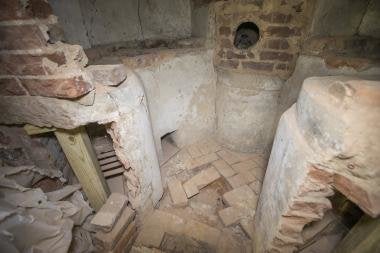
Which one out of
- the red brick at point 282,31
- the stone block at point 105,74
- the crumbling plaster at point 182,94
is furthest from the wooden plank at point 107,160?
the red brick at point 282,31

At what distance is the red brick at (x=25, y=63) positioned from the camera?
1.15m

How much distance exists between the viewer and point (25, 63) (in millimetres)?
1169

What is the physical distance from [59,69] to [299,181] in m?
1.51

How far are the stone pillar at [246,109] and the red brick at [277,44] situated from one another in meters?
0.34

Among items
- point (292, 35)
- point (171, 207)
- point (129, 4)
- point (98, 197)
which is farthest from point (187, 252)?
point (129, 4)

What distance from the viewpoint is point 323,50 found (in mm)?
1975

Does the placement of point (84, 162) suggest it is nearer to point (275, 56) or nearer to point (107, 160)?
point (107, 160)

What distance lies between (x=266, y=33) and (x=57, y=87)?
1995 millimetres

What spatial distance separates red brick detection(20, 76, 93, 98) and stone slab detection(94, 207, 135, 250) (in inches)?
47.0

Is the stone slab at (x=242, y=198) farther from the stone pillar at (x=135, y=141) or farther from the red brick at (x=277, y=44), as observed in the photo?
the red brick at (x=277, y=44)

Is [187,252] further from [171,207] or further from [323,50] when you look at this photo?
[323,50]

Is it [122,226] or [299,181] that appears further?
[122,226]

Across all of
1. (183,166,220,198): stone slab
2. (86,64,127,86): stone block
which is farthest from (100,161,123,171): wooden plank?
(86,64,127,86): stone block

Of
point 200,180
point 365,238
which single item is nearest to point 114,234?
point 200,180
